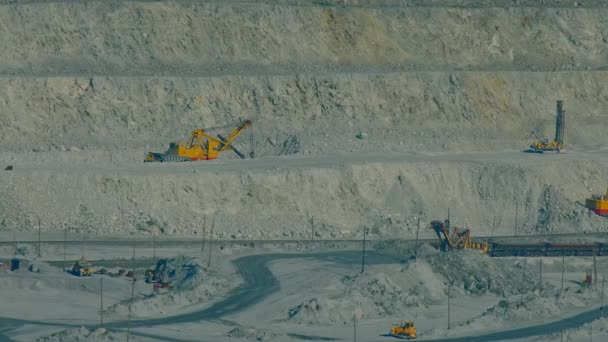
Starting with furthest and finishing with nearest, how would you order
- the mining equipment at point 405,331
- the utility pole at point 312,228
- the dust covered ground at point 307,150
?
the utility pole at point 312,228
the dust covered ground at point 307,150
the mining equipment at point 405,331

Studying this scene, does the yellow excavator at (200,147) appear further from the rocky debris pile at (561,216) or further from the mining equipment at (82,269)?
the mining equipment at (82,269)

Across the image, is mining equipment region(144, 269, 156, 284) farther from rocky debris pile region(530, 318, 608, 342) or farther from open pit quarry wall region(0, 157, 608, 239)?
rocky debris pile region(530, 318, 608, 342)

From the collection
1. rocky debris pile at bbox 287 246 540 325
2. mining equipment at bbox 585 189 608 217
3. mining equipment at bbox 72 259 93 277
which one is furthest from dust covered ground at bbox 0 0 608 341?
mining equipment at bbox 72 259 93 277

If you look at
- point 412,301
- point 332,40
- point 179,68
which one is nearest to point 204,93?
point 179,68

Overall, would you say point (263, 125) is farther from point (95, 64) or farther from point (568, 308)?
point (568, 308)

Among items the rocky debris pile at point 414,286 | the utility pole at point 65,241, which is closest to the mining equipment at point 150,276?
the utility pole at point 65,241

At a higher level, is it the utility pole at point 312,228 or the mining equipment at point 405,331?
the utility pole at point 312,228

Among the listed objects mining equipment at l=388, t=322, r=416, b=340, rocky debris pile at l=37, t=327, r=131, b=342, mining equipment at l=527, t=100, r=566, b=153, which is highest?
mining equipment at l=527, t=100, r=566, b=153
